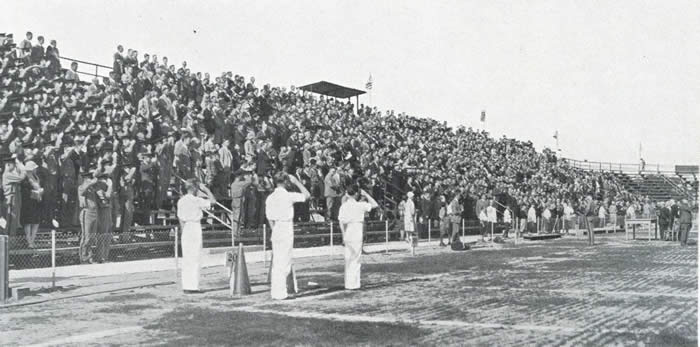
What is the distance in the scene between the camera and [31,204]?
16062 mm

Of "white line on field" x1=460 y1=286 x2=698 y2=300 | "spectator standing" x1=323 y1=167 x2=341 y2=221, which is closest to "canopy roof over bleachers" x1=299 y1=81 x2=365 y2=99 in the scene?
"spectator standing" x1=323 y1=167 x2=341 y2=221

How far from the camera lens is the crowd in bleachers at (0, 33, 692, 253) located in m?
17.0

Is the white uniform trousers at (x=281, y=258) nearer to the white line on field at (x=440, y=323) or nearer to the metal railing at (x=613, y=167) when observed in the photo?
the white line on field at (x=440, y=323)

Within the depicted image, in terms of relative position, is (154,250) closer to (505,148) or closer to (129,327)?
(129,327)

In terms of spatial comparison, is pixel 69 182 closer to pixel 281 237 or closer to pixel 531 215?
pixel 281 237

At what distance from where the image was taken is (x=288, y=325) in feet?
30.6

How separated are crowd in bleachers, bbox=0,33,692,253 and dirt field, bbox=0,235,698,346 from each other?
305 cm

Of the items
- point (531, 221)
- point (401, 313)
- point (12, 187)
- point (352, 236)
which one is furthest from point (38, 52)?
point (531, 221)

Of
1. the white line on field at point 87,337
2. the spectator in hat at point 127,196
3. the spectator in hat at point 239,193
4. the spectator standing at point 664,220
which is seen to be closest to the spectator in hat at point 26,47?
the spectator in hat at point 127,196

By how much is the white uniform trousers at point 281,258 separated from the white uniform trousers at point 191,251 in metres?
1.65

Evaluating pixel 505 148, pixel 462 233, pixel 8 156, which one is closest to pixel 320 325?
pixel 8 156

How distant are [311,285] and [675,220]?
84.7ft

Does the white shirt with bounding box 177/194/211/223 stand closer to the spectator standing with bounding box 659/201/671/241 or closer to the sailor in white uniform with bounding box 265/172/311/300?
the sailor in white uniform with bounding box 265/172/311/300

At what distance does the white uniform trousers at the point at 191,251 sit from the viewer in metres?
12.9
